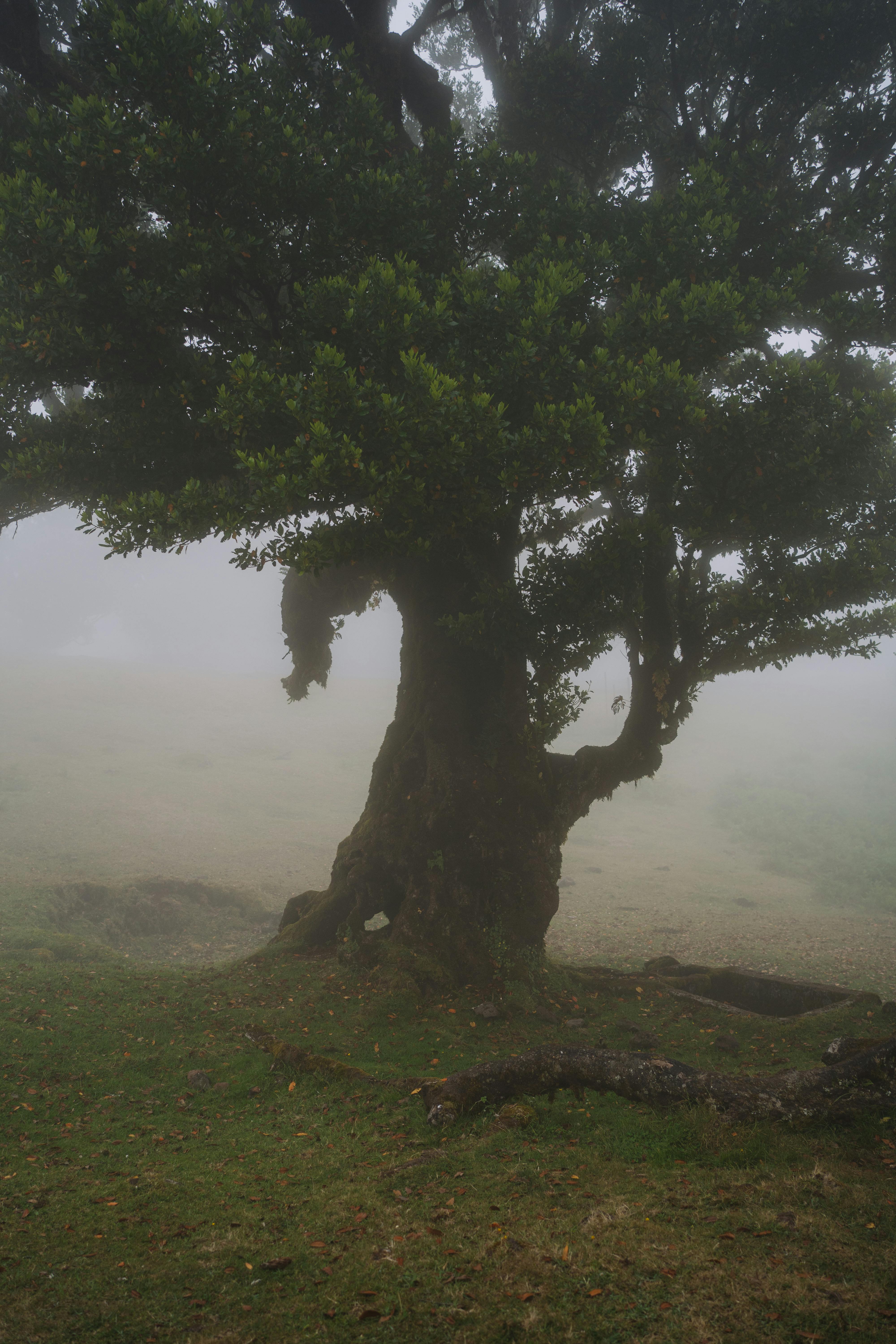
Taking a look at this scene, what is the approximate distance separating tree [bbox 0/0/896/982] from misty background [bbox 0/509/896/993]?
32.0 feet

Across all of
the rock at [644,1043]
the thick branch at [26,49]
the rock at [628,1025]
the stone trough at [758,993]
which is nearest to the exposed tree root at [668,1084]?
the rock at [644,1043]

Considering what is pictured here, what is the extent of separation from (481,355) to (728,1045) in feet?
34.3

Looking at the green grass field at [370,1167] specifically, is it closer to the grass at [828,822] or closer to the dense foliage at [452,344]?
the dense foliage at [452,344]

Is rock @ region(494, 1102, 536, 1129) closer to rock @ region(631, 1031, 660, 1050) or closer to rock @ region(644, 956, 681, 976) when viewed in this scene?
rock @ region(631, 1031, 660, 1050)

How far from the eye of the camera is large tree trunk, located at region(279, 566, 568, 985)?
12852mm

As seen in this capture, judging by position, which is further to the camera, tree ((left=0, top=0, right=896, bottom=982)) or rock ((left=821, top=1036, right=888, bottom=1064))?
tree ((left=0, top=0, right=896, bottom=982))

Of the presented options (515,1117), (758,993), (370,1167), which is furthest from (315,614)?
(370,1167)

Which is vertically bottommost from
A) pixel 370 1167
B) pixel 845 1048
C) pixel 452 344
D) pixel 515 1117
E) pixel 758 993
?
pixel 370 1167

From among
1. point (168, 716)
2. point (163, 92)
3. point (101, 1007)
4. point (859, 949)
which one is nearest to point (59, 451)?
point (163, 92)

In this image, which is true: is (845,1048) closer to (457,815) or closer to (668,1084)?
(668,1084)

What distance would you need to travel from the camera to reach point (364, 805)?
4538 centimetres

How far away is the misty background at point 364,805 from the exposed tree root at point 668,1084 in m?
13.3

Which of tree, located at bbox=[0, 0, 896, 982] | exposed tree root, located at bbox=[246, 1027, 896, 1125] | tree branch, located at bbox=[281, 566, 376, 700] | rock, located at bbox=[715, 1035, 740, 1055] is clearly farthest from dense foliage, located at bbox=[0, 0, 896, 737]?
exposed tree root, located at bbox=[246, 1027, 896, 1125]

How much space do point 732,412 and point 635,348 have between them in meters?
2.07
